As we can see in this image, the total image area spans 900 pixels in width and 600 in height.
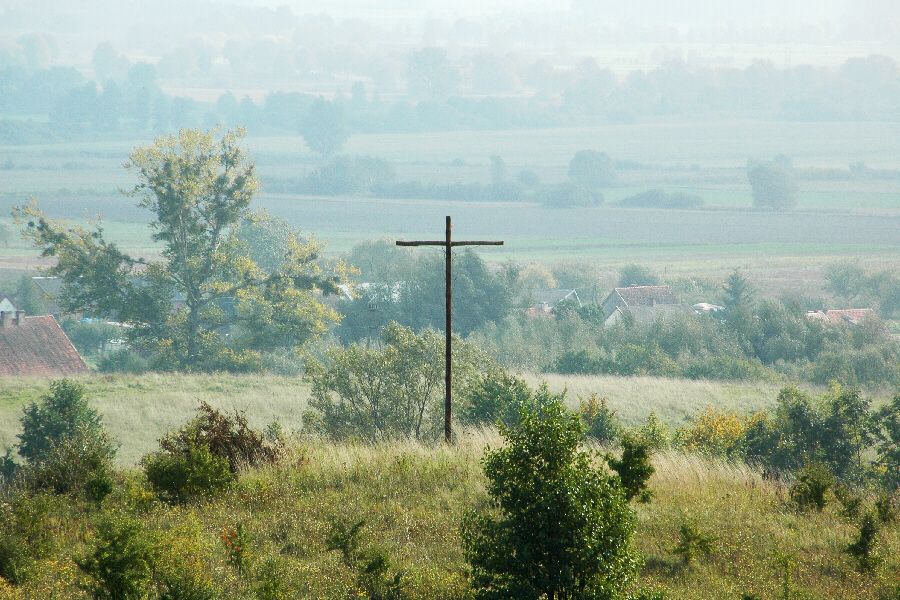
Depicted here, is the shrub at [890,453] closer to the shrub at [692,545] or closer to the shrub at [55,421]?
A: the shrub at [692,545]

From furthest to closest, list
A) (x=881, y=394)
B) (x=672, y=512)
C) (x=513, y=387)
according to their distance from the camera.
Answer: (x=881, y=394) < (x=513, y=387) < (x=672, y=512)

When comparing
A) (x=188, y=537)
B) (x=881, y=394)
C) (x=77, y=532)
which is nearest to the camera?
(x=188, y=537)

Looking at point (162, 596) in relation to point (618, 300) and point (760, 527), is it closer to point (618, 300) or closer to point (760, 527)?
point (760, 527)

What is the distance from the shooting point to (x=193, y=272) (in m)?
55.5

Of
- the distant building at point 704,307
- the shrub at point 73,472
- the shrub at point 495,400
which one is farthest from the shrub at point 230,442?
the distant building at point 704,307

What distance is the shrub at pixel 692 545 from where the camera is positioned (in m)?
9.48

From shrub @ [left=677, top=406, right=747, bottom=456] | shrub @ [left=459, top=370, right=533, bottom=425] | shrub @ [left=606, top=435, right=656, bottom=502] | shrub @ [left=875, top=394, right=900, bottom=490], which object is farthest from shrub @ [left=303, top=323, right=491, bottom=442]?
shrub @ [left=606, top=435, right=656, bottom=502]

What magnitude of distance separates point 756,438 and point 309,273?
122 feet

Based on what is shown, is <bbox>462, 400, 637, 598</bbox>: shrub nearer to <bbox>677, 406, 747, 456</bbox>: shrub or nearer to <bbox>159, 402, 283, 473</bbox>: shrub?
<bbox>159, 402, 283, 473</bbox>: shrub

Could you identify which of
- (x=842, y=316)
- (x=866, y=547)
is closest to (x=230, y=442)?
(x=866, y=547)

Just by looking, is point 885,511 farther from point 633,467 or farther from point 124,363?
point 124,363

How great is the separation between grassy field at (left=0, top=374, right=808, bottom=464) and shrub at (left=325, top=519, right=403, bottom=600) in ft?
80.2

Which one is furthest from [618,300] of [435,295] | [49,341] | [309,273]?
[49,341]

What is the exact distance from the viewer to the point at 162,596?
7094 millimetres
